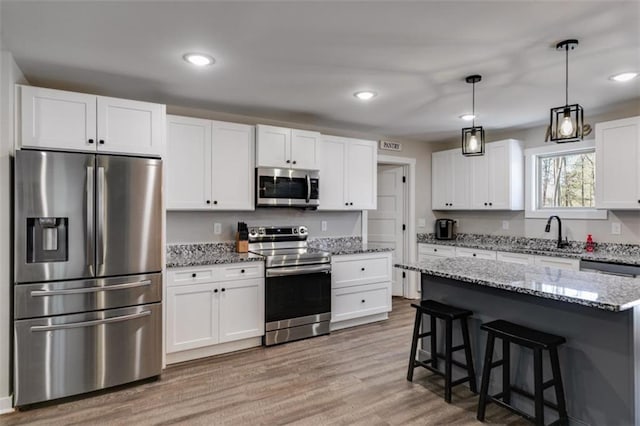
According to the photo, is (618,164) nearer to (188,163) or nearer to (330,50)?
(330,50)

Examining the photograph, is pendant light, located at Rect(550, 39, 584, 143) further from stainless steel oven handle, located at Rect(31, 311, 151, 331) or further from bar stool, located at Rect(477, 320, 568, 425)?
stainless steel oven handle, located at Rect(31, 311, 151, 331)

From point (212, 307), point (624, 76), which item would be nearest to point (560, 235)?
point (624, 76)

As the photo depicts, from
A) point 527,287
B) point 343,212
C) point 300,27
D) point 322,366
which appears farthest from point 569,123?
point 343,212

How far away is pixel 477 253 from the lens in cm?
475

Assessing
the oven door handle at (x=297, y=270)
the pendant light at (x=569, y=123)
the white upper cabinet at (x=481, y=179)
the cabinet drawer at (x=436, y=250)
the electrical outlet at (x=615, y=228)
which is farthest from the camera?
the cabinet drawer at (x=436, y=250)

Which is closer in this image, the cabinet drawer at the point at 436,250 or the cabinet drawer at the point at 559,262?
the cabinet drawer at the point at 559,262

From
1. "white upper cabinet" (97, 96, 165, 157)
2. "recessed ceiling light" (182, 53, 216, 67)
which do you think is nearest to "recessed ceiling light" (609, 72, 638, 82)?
"recessed ceiling light" (182, 53, 216, 67)

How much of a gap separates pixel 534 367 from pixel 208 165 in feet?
10.2

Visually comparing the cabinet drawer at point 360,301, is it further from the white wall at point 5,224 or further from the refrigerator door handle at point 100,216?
the white wall at point 5,224

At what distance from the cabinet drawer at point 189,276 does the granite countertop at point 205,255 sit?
0.18ft

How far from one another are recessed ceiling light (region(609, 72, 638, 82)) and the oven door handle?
2.97 meters

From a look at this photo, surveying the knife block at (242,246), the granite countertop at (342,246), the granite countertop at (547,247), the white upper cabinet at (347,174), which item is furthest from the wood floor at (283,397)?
the granite countertop at (547,247)

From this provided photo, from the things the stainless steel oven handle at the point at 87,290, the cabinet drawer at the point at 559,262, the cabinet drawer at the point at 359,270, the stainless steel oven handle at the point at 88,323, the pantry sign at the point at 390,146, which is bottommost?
the stainless steel oven handle at the point at 88,323

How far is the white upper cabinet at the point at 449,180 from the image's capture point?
211 inches
